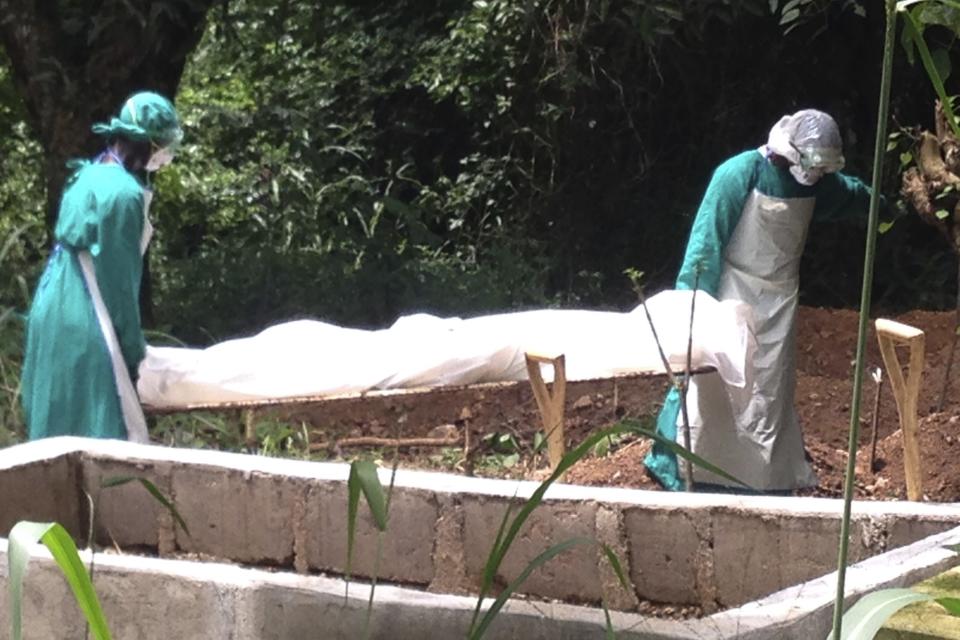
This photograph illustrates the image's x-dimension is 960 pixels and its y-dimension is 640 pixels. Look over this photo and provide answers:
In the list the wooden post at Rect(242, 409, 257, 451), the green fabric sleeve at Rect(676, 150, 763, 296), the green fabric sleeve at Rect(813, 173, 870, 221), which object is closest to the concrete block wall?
the wooden post at Rect(242, 409, 257, 451)

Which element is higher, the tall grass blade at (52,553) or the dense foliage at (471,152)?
the dense foliage at (471,152)

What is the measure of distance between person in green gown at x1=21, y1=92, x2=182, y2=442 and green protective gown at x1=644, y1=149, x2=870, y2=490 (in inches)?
76.9

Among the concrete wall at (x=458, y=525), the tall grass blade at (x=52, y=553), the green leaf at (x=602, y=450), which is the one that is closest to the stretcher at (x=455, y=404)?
the green leaf at (x=602, y=450)

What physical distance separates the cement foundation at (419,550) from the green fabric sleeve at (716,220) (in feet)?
7.18

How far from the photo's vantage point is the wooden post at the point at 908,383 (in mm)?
5266

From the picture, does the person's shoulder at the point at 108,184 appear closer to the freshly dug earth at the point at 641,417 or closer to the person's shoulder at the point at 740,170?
the freshly dug earth at the point at 641,417

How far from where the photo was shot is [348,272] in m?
10.0

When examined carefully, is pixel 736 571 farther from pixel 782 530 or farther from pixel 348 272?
pixel 348 272

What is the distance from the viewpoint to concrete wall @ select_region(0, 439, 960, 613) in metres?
3.59

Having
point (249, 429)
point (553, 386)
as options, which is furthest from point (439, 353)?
point (249, 429)

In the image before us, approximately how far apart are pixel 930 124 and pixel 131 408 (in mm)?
6603

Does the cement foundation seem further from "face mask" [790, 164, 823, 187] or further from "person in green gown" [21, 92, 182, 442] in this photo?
"face mask" [790, 164, 823, 187]

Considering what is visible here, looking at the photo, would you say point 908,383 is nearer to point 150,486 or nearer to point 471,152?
point 150,486

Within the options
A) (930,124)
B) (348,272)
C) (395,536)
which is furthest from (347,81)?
(395,536)
